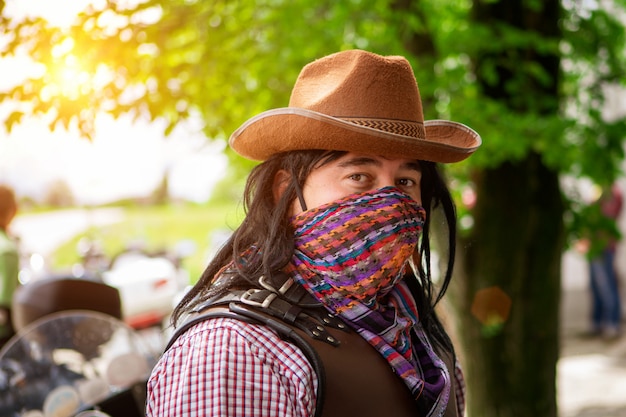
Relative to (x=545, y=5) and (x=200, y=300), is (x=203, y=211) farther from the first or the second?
(x=200, y=300)

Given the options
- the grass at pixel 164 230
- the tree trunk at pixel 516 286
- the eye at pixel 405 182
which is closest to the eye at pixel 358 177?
the eye at pixel 405 182

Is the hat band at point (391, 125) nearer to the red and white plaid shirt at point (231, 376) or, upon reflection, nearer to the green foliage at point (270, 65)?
the red and white plaid shirt at point (231, 376)

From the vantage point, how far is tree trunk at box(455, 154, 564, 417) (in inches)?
207

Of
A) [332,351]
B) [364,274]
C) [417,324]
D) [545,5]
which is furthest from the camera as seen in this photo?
[545,5]

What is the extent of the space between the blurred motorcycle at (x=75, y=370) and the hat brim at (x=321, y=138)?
44.9 inches

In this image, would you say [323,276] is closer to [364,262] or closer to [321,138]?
[364,262]

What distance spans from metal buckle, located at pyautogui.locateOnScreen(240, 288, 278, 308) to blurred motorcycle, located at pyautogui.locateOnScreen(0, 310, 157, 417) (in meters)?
1.06

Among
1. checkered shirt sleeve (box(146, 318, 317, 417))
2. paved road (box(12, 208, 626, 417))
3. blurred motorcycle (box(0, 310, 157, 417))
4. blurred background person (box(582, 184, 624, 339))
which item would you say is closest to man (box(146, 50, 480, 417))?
checkered shirt sleeve (box(146, 318, 317, 417))

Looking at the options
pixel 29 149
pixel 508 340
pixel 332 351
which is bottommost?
pixel 29 149

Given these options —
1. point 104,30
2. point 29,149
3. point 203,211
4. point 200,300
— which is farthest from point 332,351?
point 203,211

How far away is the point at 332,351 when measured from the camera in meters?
1.71

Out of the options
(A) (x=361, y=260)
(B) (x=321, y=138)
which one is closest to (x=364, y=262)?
(A) (x=361, y=260)

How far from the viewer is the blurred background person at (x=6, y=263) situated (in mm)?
5301

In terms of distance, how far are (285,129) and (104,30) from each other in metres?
2.37
